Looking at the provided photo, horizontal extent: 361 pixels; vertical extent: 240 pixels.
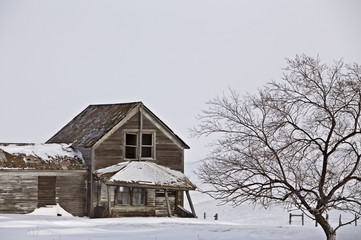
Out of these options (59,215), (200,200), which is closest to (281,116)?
(59,215)

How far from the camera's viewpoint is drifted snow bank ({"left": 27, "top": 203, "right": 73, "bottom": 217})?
3512 cm

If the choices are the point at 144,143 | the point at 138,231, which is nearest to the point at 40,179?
the point at 144,143

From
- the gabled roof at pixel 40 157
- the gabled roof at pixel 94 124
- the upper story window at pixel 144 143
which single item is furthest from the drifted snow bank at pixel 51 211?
the upper story window at pixel 144 143

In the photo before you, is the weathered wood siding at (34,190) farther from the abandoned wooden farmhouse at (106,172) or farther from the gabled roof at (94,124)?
the gabled roof at (94,124)

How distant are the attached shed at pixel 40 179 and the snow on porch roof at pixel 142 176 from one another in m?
1.52

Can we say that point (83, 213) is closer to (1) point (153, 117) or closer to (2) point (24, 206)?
(2) point (24, 206)

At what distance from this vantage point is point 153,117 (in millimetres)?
37438

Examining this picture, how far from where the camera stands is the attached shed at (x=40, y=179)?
34438 mm

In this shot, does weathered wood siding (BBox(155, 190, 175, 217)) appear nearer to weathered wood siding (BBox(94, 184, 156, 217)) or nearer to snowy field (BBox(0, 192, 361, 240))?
weathered wood siding (BBox(94, 184, 156, 217))

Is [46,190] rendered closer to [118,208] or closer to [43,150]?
[43,150]

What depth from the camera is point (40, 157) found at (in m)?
36.1

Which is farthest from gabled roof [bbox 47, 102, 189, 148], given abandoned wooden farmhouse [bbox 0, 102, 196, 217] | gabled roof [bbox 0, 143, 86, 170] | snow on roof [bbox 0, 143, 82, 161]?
gabled roof [bbox 0, 143, 86, 170]

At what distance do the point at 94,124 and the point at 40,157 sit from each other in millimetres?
4246

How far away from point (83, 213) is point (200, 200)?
112 feet
